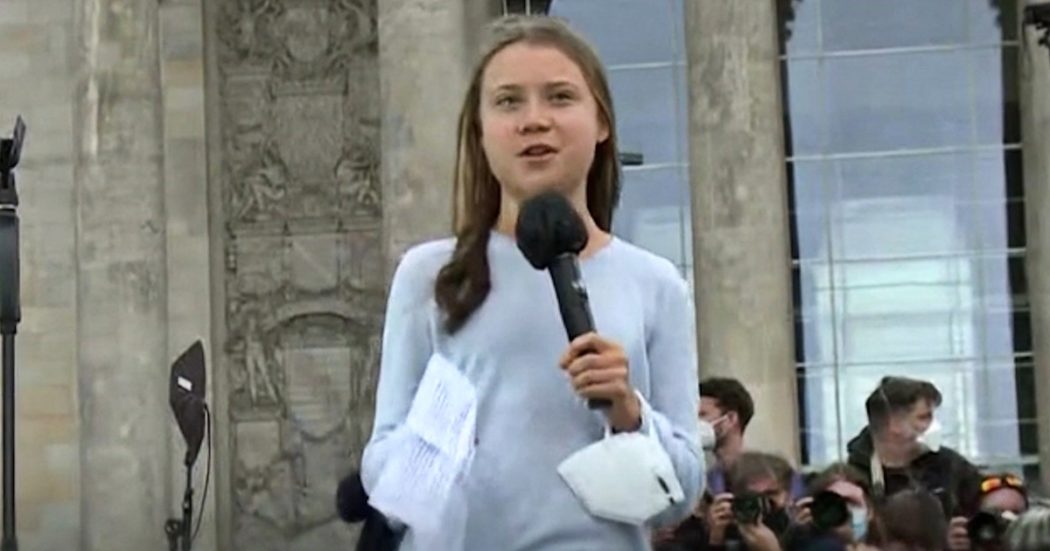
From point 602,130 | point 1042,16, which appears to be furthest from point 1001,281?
point 602,130

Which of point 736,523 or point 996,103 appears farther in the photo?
point 996,103

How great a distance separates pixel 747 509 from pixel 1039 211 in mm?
18136

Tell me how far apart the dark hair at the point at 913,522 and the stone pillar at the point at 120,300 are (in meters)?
17.8

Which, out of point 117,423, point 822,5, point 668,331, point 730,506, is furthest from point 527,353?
point 822,5

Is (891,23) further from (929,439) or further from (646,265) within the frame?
(646,265)

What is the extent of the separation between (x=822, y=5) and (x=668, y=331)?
79.5 feet

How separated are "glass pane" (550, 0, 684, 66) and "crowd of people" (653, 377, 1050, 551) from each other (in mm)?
17470

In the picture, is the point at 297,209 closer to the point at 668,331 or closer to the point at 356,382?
the point at 356,382

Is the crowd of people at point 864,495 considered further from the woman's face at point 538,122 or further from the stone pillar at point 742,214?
the stone pillar at point 742,214

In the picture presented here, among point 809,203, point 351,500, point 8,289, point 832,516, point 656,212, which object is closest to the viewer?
point 351,500

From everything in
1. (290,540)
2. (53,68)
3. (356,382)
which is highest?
(53,68)

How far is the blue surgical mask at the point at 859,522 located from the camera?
27.9 ft

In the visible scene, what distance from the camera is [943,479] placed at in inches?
366

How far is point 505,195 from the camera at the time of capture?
3.38 m
